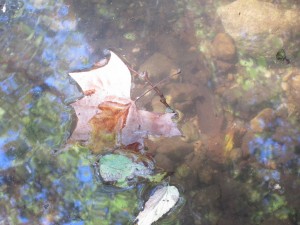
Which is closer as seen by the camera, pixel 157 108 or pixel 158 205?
pixel 158 205

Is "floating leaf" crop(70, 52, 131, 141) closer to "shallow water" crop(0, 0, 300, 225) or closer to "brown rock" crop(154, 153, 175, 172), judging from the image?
"shallow water" crop(0, 0, 300, 225)

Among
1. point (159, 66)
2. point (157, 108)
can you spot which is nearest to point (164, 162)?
point (157, 108)

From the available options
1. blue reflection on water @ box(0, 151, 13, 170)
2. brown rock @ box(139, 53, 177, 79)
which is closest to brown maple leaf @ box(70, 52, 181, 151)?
brown rock @ box(139, 53, 177, 79)

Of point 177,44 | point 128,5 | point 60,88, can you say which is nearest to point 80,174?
point 60,88

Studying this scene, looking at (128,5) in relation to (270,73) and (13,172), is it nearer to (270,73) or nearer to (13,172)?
(270,73)

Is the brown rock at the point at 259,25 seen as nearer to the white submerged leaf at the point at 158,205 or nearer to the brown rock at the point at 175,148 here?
the brown rock at the point at 175,148

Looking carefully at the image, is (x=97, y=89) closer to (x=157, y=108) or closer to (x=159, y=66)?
(x=157, y=108)

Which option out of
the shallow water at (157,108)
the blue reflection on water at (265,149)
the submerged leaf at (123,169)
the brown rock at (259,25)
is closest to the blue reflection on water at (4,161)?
the shallow water at (157,108)

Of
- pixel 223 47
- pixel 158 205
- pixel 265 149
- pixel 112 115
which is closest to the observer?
pixel 158 205
